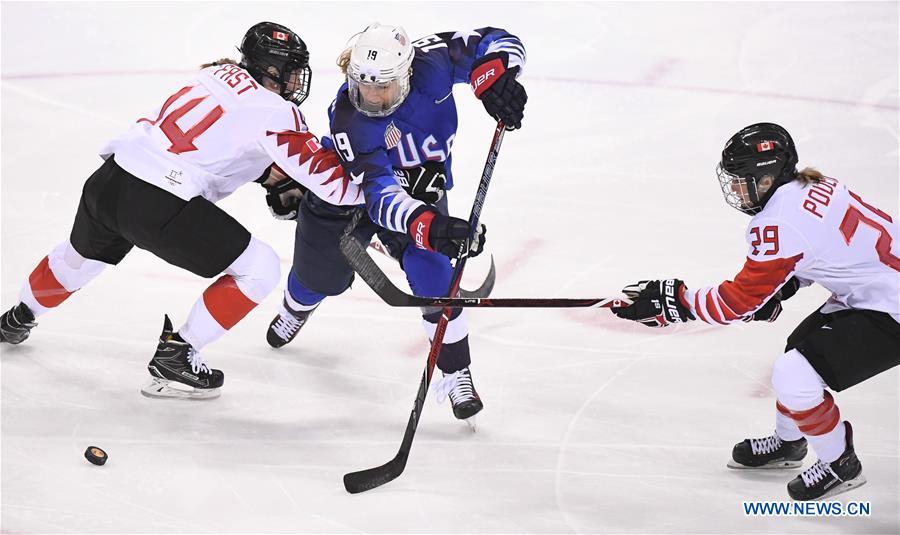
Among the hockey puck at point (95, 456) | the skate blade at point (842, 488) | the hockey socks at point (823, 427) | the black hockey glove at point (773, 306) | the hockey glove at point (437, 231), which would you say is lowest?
the hockey puck at point (95, 456)

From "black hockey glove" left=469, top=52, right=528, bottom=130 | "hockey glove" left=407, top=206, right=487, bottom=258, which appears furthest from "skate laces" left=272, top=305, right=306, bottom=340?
"black hockey glove" left=469, top=52, right=528, bottom=130

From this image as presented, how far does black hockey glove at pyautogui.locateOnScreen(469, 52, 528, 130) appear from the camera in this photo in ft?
9.56

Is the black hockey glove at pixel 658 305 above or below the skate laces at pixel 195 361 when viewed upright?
above

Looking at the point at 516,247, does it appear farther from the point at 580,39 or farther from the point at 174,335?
the point at 580,39

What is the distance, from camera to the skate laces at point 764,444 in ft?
9.36

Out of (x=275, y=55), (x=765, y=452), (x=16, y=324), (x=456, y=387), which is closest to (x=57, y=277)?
(x=16, y=324)

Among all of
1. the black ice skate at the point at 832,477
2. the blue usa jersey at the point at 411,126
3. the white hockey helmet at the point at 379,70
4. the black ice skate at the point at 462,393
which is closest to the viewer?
the black ice skate at the point at 832,477

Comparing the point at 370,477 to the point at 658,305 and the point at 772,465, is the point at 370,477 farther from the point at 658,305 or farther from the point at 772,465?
the point at 772,465

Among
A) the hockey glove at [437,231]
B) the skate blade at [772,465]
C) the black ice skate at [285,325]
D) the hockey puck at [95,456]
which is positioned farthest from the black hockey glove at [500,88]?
the hockey puck at [95,456]

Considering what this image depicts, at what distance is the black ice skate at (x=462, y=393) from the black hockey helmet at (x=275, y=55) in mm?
986

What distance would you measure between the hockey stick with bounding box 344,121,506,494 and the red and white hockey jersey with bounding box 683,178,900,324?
0.66m

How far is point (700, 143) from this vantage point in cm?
496

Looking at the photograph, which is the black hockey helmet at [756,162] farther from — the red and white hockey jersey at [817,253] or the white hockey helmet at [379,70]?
the white hockey helmet at [379,70]

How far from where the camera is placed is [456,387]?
3.09m
